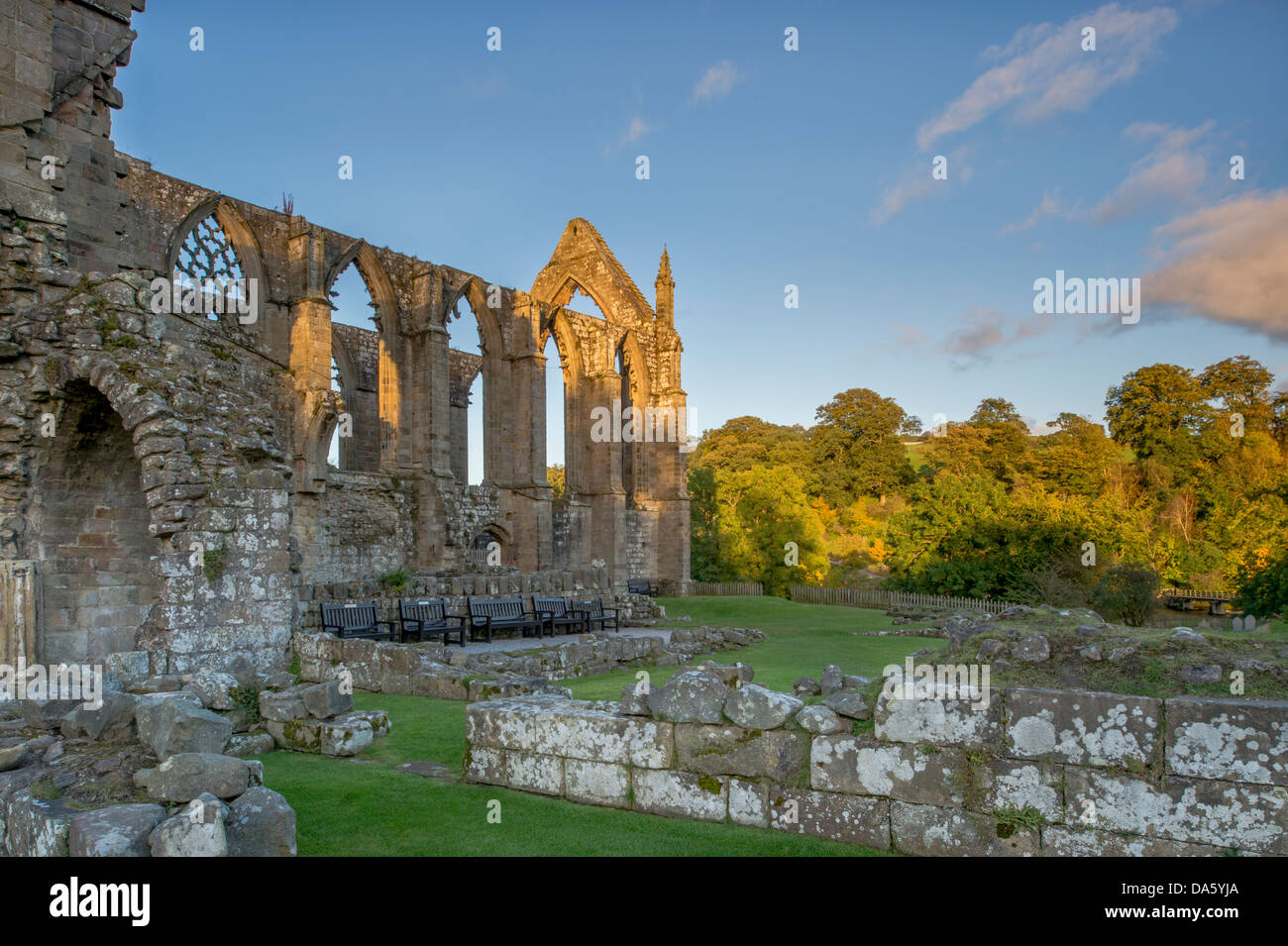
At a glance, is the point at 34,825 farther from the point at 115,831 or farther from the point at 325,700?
the point at 325,700

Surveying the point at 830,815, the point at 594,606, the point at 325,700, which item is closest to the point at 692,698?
the point at 830,815

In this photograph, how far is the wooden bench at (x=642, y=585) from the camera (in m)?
31.0

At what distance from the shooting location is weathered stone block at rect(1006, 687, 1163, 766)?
3.78 metres

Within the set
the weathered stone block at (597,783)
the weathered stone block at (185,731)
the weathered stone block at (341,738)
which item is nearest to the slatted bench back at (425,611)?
the weathered stone block at (341,738)

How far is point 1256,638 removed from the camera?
15.1ft

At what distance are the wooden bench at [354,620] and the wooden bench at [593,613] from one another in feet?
15.8

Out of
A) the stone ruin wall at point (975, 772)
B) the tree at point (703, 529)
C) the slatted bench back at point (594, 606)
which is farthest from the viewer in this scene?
the tree at point (703, 529)

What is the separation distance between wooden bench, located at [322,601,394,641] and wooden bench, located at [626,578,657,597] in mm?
17497

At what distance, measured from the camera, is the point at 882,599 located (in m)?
27.6

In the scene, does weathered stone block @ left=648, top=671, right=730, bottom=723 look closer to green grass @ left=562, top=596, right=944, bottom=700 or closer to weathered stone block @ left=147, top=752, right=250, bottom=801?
green grass @ left=562, top=596, right=944, bottom=700

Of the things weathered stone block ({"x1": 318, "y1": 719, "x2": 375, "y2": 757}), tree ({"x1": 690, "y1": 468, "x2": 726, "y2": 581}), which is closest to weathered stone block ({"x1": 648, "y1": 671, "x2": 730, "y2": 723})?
weathered stone block ({"x1": 318, "y1": 719, "x2": 375, "y2": 757})

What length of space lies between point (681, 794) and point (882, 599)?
2427cm

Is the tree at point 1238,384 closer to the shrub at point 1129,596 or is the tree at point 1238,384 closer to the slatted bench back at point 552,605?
the shrub at point 1129,596
